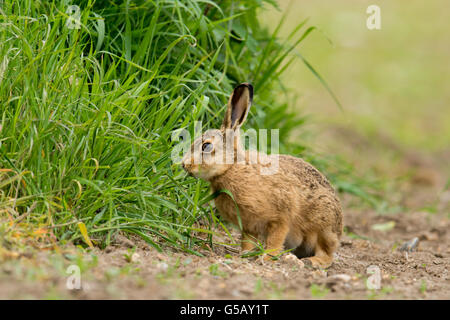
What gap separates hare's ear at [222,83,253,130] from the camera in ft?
14.2

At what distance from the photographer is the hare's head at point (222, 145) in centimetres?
422

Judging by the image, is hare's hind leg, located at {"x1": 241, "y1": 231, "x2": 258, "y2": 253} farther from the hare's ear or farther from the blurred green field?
the blurred green field

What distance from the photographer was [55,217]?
377cm

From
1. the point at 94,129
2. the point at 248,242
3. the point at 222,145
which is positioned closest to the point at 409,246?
the point at 248,242

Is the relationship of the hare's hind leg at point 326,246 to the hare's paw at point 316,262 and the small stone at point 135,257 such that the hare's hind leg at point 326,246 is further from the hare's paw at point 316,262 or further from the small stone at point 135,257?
Answer: the small stone at point 135,257

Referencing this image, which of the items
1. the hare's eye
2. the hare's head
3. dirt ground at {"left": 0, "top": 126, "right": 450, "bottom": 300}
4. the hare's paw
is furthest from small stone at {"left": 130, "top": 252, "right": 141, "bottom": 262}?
the hare's paw

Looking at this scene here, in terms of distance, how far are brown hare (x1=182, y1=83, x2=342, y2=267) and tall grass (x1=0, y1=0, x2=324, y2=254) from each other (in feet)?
0.58

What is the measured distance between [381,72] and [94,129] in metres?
10.7

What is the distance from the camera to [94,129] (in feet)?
12.8

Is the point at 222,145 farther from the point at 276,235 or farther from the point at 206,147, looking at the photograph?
the point at 276,235

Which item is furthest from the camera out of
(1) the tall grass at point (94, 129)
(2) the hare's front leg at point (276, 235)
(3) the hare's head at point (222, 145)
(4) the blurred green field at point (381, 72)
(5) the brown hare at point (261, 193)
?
(4) the blurred green field at point (381, 72)

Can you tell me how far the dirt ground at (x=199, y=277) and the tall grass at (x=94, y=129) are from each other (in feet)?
0.77

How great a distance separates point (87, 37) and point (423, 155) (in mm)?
7249

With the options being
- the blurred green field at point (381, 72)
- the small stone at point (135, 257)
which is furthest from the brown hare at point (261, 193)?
the blurred green field at point (381, 72)
